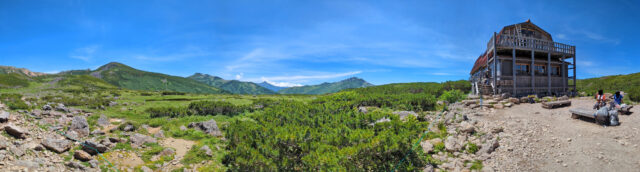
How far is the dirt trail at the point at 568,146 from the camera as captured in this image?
6215 millimetres

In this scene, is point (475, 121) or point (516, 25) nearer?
point (475, 121)

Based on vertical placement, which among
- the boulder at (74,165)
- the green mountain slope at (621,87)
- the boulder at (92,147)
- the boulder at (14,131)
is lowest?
the boulder at (74,165)

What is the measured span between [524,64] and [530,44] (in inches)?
114

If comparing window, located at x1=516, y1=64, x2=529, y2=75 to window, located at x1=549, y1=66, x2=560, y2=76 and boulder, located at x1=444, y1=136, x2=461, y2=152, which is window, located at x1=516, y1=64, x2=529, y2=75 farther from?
boulder, located at x1=444, y1=136, x2=461, y2=152

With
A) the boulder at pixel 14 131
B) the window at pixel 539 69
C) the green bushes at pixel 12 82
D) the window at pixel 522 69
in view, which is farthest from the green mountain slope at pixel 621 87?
the green bushes at pixel 12 82

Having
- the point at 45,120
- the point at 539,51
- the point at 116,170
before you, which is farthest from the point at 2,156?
the point at 539,51

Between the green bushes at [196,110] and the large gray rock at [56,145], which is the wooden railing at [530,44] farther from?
the large gray rock at [56,145]

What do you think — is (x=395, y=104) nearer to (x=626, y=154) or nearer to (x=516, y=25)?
(x=626, y=154)

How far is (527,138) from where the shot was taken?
814 centimetres

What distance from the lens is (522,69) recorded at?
22016 millimetres

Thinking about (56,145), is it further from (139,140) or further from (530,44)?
(530,44)

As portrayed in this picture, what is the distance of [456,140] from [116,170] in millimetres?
11567

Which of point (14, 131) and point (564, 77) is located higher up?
point (564, 77)

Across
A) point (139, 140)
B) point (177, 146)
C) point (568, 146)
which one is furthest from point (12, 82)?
point (568, 146)
